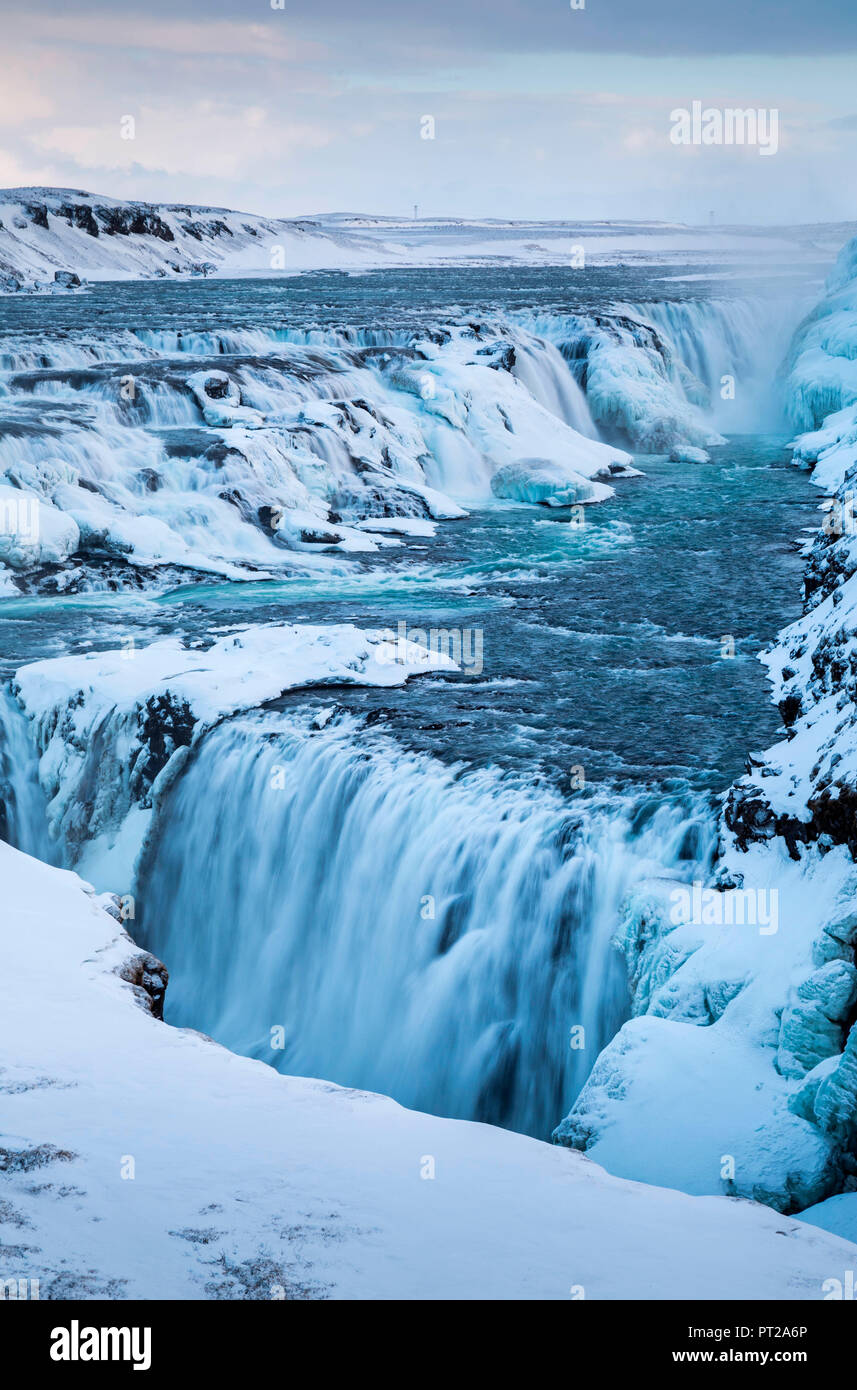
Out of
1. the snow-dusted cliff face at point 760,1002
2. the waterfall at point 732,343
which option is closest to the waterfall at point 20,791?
the snow-dusted cliff face at point 760,1002

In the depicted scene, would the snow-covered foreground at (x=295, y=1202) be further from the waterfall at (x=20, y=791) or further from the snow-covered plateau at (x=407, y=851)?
the waterfall at (x=20, y=791)

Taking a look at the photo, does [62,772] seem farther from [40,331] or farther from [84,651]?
[40,331]

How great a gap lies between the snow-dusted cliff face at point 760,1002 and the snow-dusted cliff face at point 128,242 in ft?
230

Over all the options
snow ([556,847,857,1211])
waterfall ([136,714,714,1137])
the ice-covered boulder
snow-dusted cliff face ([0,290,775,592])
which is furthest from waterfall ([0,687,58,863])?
the ice-covered boulder

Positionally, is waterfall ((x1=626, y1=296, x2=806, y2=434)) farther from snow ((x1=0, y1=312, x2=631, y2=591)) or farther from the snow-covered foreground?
the snow-covered foreground

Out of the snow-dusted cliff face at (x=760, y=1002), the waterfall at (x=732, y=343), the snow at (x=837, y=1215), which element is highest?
the waterfall at (x=732, y=343)

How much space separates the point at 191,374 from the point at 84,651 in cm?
1214

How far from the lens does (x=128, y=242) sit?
9606cm

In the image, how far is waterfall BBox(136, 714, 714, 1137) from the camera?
9.96m

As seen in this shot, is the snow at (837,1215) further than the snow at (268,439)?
No

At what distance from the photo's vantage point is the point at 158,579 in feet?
61.2

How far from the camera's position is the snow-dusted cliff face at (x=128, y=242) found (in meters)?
87.4

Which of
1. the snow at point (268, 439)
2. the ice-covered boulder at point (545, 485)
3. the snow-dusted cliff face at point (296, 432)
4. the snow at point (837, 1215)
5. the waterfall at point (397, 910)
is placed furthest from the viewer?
the ice-covered boulder at point (545, 485)

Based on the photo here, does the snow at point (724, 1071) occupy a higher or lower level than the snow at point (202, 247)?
lower
